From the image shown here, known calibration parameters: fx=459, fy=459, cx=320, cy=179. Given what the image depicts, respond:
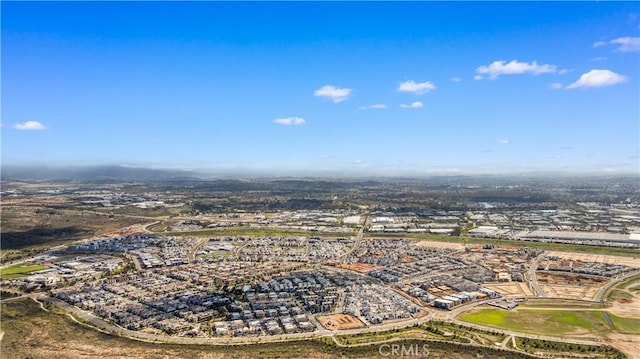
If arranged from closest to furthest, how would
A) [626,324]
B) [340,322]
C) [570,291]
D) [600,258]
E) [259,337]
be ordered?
[259,337], [626,324], [340,322], [570,291], [600,258]

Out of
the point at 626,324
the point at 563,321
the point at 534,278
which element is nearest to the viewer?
the point at 626,324

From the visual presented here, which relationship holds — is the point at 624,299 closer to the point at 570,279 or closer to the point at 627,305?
the point at 627,305

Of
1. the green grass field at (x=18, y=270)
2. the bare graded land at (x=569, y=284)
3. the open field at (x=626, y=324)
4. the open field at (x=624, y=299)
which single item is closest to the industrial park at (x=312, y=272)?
the bare graded land at (x=569, y=284)

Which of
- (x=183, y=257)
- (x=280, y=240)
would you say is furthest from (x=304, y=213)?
(x=183, y=257)

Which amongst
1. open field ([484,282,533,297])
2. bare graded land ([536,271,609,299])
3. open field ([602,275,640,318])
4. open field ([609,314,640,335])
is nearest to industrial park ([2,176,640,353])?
open field ([484,282,533,297])

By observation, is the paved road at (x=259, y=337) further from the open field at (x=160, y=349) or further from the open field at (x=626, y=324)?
the open field at (x=626, y=324)

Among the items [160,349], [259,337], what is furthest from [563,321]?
[160,349]
